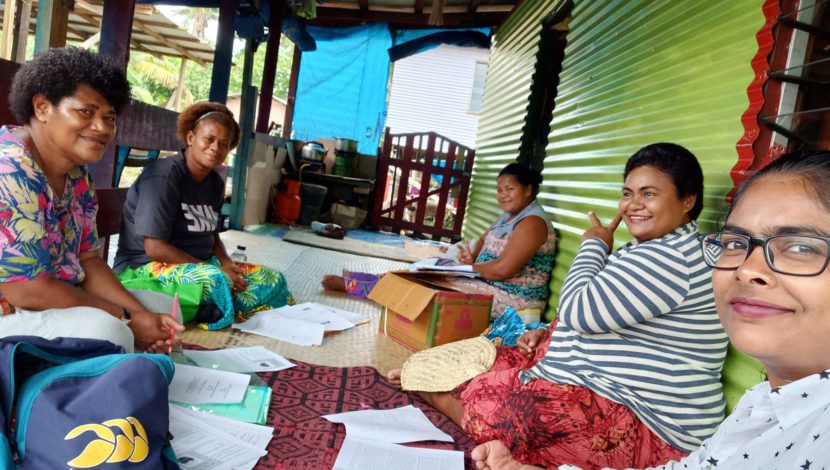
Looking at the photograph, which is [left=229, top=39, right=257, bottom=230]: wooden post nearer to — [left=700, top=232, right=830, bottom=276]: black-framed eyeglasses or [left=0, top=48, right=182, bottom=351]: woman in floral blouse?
[left=0, top=48, right=182, bottom=351]: woman in floral blouse

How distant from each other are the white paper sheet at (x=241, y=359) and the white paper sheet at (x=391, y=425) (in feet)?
1.64

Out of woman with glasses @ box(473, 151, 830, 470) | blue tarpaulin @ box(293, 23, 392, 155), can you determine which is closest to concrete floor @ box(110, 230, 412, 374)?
woman with glasses @ box(473, 151, 830, 470)

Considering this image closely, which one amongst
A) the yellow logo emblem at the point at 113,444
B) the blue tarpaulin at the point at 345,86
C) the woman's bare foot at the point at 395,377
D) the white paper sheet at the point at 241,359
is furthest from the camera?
the blue tarpaulin at the point at 345,86

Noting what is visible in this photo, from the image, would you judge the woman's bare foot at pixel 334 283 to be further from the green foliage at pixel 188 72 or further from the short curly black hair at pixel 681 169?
the green foliage at pixel 188 72

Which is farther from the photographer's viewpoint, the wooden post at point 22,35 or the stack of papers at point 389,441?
the wooden post at point 22,35

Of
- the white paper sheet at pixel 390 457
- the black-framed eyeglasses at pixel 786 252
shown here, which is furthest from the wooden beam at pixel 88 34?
the black-framed eyeglasses at pixel 786 252

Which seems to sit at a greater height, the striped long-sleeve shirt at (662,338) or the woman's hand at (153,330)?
the striped long-sleeve shirt at (662,338)

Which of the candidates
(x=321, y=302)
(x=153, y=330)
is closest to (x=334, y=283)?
(x=321, y=302)

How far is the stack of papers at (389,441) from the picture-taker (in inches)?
66.4

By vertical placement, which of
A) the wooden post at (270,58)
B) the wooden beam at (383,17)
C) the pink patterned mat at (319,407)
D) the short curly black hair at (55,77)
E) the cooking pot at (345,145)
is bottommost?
the pink patterned mat at (319,407)

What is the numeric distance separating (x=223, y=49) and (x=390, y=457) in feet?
15.7

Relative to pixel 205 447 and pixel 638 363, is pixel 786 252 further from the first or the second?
pixel 205 447

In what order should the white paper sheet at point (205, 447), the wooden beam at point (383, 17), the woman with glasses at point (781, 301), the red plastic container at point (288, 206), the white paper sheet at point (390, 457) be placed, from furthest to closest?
the wooden beam at point (383, 17) → the red plastic container at point (288, 206) → the white paper sheet at point (390, 457) → the white paper sheet at point (205, 447) → the woman with glasses at point (781, 301)

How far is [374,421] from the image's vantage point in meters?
1.99
